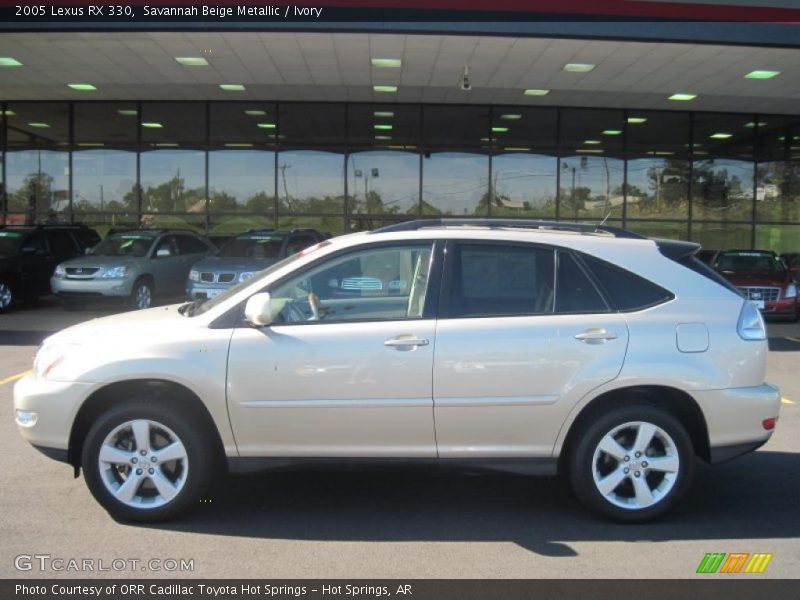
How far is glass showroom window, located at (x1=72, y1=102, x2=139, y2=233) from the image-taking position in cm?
2127

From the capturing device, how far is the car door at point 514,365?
177 inches

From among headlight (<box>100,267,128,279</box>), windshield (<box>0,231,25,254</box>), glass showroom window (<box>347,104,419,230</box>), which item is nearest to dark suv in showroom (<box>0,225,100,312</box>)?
windshield (<box>0,231,25,254</box>)

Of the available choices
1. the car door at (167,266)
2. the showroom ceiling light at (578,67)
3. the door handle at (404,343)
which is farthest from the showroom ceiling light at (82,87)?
the door handle at (404,343)

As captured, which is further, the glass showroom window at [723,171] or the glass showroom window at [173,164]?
the glass showroom window at [723,171]

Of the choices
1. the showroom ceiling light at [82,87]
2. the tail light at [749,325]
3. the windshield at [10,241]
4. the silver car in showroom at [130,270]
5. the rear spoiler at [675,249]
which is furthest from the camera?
the showroom ceiling light at [82,87]

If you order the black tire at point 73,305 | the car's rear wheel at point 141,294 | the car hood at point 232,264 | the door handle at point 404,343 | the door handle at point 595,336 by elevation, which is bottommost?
the black tire at point 73,305

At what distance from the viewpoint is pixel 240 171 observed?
2120cm

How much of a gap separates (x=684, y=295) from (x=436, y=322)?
5.03ft

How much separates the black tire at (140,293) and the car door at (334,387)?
10.7m

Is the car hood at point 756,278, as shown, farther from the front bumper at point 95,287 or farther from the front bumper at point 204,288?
the front bumper at point 95,287

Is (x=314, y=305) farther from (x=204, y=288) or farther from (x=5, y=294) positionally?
(x=5, y=294)

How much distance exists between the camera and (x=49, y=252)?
54.8 ft
